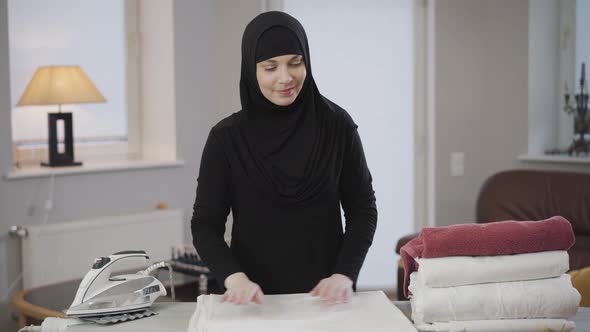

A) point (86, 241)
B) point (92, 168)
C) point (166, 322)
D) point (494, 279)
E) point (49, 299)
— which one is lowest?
point (49, 299)

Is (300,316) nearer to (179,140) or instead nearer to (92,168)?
(92,168)

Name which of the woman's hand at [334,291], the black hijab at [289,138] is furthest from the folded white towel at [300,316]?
the black hijab at [289,138]

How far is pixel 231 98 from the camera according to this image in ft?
14.9

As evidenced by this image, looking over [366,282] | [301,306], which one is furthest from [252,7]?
[301,306]

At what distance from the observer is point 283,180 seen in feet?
6.05

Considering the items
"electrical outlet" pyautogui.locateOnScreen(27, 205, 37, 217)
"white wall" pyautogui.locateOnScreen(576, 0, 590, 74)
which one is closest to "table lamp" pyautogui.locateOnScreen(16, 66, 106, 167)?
"electrical outlet" pyautogui.locateOnScreen(27, 205, 37, 217)

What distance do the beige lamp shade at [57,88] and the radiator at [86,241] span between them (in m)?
0.59

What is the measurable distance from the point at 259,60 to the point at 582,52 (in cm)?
335

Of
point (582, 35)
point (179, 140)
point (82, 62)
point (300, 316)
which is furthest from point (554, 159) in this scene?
point (300, 316)

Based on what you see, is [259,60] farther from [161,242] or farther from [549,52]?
[549,52]

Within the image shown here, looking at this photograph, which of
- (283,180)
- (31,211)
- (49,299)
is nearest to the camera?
(283,180)

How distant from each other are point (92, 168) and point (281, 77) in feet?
7.90

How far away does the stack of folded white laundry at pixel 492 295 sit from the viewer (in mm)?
1539

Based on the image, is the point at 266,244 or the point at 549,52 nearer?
the point at 266,244
